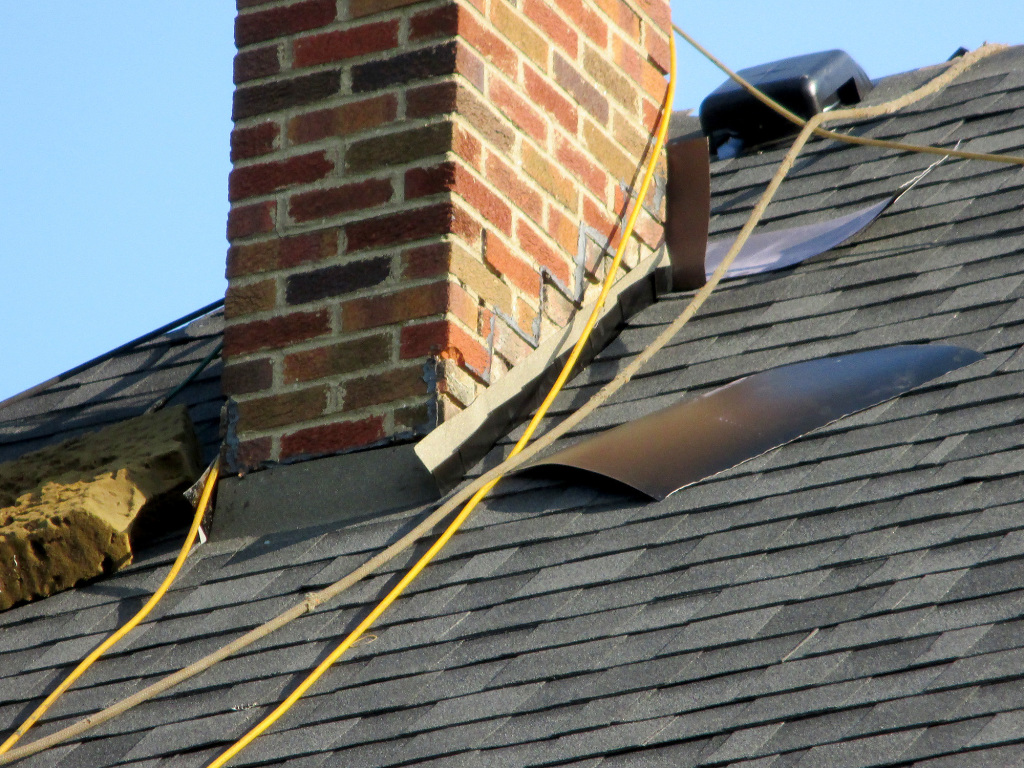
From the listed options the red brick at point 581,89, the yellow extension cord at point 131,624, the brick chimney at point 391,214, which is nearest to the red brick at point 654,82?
the red brick at point 581,89

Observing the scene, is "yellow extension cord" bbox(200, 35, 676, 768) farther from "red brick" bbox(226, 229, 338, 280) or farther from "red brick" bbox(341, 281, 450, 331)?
"red brick" bbox(226, 229, 338, 280)

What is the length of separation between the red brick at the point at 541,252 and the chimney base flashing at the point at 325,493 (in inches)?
25.9

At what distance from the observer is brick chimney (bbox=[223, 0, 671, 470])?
3537 mm

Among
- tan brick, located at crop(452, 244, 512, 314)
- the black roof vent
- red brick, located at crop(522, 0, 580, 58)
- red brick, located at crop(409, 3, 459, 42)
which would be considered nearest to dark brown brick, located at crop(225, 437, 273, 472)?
tan brick, located at crop(452, 244, 512, 314)

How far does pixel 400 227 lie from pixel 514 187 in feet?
1.12

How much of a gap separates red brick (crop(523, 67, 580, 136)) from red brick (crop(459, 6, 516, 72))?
2.3 inches

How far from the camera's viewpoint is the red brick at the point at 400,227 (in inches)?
140

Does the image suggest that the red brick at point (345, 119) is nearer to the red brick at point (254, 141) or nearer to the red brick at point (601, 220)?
the red brick at point (254, 141)

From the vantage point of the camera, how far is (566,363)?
3.82 metres

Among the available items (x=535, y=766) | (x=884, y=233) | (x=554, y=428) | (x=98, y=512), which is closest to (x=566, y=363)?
(x=554, y=428)

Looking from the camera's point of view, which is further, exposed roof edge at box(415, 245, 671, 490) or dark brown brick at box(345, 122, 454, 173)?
dark brown brick at box(345, 122, 454, 173)

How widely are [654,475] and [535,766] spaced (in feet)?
2.89

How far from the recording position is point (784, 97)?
17.1 feet

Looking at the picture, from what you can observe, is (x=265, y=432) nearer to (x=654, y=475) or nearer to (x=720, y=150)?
(x=654, y=475)
